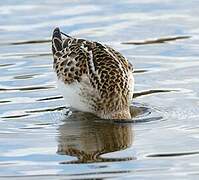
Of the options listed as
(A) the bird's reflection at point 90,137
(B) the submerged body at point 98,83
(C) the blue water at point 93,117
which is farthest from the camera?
(B) the submerged body at point 98,83

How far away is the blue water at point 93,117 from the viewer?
938cm

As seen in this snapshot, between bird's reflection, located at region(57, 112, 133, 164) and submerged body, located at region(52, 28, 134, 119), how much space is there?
152mm

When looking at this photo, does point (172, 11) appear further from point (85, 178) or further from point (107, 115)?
point (85, 178)

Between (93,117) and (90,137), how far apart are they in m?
0.88

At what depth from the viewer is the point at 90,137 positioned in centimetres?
1046

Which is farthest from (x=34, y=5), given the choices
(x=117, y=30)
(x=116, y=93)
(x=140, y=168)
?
(x=140, y=168)

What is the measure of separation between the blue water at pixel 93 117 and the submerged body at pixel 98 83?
0.15 meters

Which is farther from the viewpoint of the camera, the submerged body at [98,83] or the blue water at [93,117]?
the submerged body at [98,83]

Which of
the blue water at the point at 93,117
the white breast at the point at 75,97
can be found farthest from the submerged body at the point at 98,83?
the blue water at the point at 93,117

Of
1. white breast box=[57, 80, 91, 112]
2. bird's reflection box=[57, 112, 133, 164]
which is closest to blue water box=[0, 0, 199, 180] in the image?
bird's reflection box=[57, 112, 133, 164]

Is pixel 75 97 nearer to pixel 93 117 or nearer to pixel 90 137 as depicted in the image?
pixel 93 117

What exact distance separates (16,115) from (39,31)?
3.59m

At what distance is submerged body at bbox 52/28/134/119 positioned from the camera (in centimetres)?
1122

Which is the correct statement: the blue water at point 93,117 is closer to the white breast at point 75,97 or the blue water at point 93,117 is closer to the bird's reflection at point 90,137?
the bird's reflection at point 90,137
